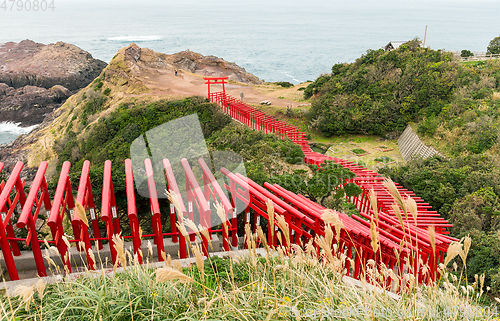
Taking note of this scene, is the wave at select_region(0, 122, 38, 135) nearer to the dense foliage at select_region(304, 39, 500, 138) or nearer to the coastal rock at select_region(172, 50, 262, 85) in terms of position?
the coastal rock at select_region(172, 50, 262, 85)

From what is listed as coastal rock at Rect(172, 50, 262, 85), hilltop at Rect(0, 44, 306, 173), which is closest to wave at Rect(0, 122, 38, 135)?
Answer: hilltop at Rect(0, 44, 306, 173)

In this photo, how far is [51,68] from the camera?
2359 inches

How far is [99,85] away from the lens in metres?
34.9

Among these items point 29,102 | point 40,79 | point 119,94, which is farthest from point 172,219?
point 40,79

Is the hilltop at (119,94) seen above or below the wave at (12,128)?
above

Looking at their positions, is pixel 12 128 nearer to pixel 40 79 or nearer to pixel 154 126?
pixel 40 79

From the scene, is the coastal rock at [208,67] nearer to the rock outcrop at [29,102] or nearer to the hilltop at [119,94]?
the hilltop at [119,94]

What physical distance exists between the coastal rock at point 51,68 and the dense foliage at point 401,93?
1940 inches

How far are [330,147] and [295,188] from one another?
1356cm

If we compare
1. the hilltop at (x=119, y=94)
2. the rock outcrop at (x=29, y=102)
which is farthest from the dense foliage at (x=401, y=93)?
the rock outcrop at (x=29, y=102)

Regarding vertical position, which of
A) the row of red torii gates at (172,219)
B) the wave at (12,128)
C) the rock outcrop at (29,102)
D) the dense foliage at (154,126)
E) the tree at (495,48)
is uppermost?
the tree at (495,48)

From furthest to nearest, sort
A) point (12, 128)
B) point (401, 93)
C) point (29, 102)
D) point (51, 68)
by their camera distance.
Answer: point (51, 68)
point (29, 102)
point (12, 128)
point (401, 93)

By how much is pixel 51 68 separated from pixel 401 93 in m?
58.0

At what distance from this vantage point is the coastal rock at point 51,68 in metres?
58.3
